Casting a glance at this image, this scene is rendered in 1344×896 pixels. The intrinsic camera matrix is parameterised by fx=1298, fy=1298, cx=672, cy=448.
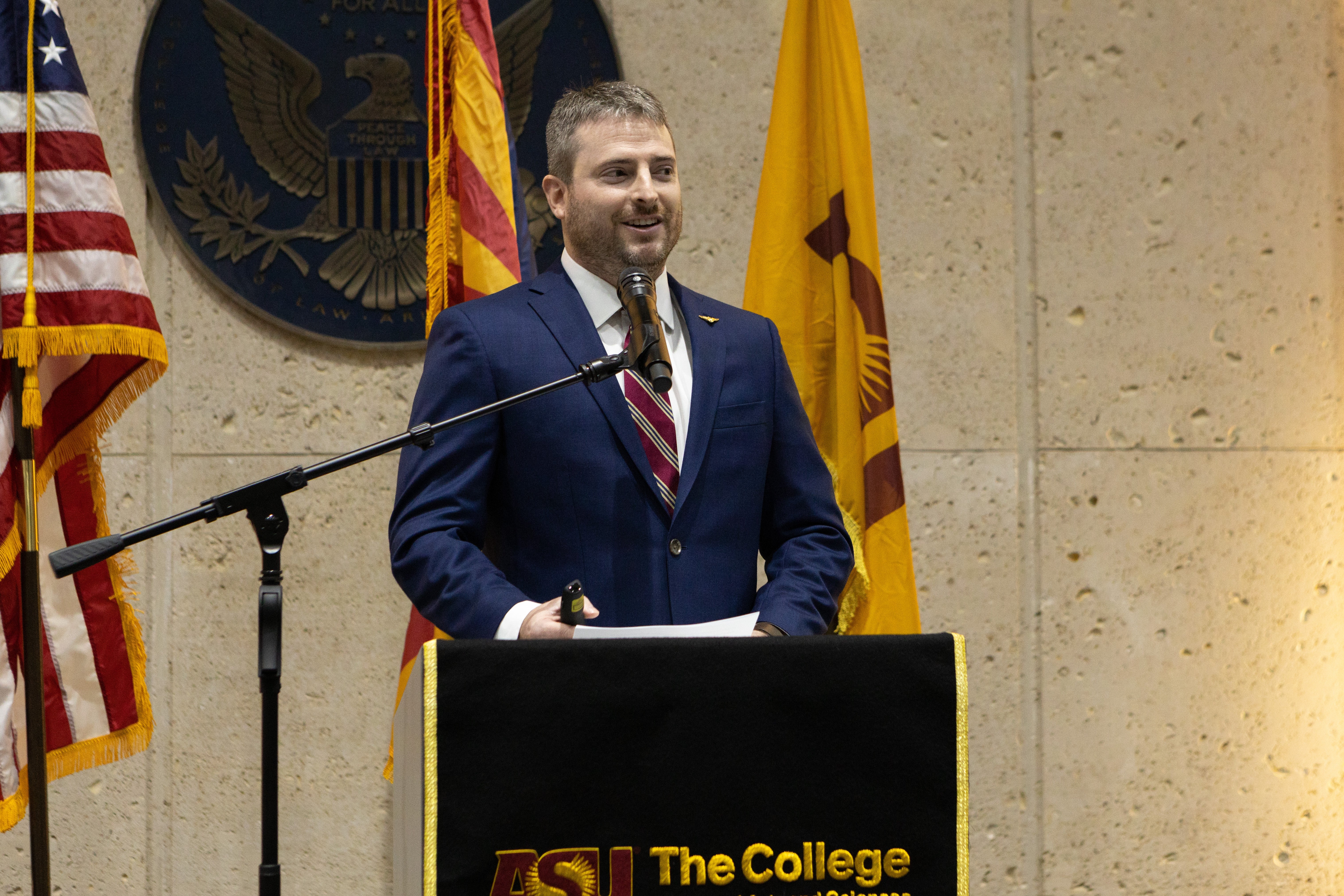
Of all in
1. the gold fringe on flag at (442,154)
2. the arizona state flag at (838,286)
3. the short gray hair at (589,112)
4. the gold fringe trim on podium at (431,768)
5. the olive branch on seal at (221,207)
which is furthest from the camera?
the olive branch on seal at (221,207)

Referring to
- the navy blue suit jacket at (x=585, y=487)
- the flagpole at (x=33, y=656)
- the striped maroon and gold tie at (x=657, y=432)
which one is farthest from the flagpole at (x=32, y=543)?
the striped maroon and gold tie at (x=657, y=432)

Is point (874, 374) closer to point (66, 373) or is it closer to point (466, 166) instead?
point (466, 166)

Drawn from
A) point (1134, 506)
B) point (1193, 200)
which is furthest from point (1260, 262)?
point (1134, 506)

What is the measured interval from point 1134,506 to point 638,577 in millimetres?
1826

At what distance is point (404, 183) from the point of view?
301cm

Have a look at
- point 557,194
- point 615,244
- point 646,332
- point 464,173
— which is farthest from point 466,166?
point 646,332

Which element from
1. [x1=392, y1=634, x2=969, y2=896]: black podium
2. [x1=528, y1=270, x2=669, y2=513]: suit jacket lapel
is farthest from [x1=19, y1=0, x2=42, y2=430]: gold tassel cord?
[x1=392, y1=634, x2=969, y2=896]: black podium

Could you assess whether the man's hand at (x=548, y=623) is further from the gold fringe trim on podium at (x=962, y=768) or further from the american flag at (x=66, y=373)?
the american flag at (x=66, y=373)

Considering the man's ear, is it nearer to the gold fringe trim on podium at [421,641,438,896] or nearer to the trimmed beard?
the trimmed beard

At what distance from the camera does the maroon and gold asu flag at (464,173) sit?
8.07 ft

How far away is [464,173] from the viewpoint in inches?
97.9

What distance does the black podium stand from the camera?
1227mm

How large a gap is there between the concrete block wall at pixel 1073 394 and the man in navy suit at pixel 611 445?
1.22 m

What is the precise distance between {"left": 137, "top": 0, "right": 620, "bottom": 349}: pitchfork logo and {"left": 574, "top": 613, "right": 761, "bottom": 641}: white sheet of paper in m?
1.63
